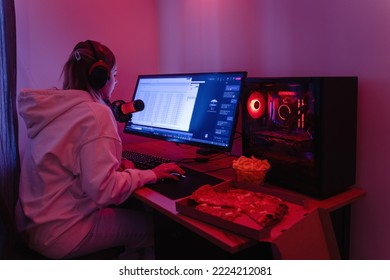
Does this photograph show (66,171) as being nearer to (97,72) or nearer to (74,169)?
(74,169)

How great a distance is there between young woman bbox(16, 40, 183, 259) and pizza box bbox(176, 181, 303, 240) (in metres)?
0.28

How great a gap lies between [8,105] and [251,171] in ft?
4.00

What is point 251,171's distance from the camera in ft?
3.91

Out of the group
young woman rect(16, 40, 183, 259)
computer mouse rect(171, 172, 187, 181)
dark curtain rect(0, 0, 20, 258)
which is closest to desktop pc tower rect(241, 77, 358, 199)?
computer mouse rect(171, 172, 187, 181)

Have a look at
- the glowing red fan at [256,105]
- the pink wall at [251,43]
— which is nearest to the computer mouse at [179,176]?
the glowing red fan at [256,105]

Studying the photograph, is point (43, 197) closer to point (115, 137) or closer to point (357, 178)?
point (115, 137)

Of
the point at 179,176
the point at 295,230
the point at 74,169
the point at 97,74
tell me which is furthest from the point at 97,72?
the point at 295,230

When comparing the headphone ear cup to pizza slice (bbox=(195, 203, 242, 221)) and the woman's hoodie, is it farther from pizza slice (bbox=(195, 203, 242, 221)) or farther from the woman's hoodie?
pizza slice (bbox=(195, 203, 242, 221))

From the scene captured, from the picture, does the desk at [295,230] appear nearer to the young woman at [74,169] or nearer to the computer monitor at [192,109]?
the young woman at [74,169]

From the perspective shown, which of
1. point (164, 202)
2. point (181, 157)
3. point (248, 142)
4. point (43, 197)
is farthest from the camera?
point (181, 157)

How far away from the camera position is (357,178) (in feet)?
4.22

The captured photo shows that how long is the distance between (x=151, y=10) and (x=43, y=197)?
5.08ft

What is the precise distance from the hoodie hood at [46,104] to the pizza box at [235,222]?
537 millimetres
